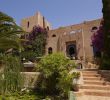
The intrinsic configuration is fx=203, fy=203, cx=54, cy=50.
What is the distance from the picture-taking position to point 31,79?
9.48 metres

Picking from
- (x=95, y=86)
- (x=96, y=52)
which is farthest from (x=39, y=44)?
(x=95, y=86)

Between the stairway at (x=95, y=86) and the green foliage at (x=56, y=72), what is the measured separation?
1049mm

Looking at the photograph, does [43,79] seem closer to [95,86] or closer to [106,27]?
[95,86]

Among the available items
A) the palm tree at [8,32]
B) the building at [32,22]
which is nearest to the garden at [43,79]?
the palm tree at [8,32]

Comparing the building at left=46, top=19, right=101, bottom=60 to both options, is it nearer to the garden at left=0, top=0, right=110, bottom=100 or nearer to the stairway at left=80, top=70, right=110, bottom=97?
the garden at left=0, top=0, right=110, bottom=100

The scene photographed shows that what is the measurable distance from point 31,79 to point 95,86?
9.68 ft

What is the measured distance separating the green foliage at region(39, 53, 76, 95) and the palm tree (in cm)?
300

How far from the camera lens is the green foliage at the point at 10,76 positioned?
834cm

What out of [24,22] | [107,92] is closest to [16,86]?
[107,92]

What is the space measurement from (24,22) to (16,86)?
23996 millimetres

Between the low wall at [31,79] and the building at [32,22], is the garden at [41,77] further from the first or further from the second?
the building at [32,22]

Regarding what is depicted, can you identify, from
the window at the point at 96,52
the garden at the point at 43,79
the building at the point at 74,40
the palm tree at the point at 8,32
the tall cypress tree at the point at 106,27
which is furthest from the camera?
the building at the point at 74,40

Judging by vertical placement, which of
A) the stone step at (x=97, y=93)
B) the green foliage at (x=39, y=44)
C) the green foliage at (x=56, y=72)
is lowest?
the stone step at (x=97, y=93)

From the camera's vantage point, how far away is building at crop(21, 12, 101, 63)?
24.8m
